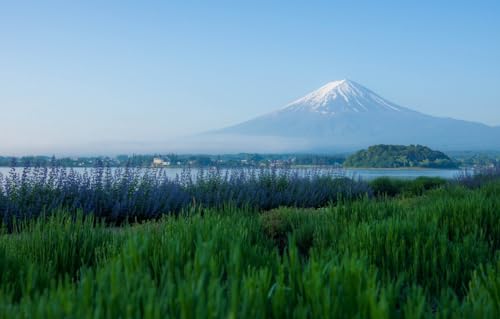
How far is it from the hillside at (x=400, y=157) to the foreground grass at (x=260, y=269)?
1365cm

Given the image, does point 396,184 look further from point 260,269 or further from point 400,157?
point 260,269

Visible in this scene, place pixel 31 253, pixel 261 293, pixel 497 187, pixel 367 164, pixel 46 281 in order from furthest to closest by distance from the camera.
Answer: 1. pixel 367 164
2. pixel 497 187
3. pixel 31 253
4. pixel 46 281
5. pixel 261 293

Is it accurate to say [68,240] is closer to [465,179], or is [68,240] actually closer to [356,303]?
[356,303]

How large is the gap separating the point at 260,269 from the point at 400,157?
18948 millimetres

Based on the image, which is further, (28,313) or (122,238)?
(122,238)

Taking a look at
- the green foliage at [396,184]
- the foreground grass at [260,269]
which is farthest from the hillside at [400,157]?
the foreground grass at [260,269]

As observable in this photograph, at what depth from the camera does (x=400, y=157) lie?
2019cm

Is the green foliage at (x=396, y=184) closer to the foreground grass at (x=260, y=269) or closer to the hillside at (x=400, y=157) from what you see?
the hillside at (x=400, y=157)

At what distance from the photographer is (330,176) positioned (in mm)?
12492

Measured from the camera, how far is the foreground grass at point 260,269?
5.70 ft

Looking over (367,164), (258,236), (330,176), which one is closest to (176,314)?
(258,236)

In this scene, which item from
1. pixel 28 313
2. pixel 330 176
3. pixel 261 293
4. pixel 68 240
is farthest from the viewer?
pixel 330 176

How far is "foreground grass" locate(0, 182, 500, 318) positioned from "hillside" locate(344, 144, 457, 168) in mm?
13649

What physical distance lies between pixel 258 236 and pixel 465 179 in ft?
33.4
